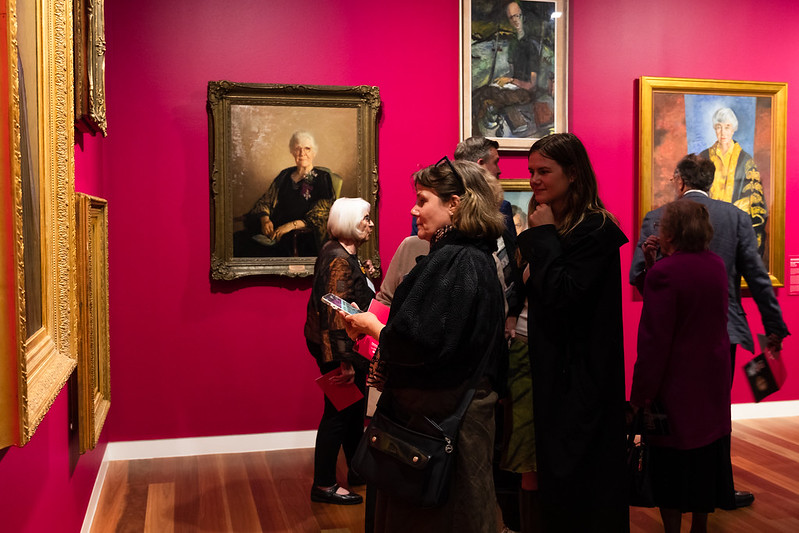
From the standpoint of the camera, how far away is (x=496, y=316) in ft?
7.83

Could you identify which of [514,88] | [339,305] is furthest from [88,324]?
[514,88]

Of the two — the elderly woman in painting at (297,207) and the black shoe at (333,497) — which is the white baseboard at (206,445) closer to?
the black shoe at (333,497)

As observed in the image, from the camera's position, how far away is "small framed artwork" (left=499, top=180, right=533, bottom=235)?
579cm

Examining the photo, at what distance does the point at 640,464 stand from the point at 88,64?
119 inches

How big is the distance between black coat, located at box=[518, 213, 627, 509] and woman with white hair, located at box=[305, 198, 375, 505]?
1617 millimetres

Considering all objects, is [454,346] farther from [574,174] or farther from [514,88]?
[514,88]

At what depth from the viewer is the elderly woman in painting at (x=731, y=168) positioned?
239 inches

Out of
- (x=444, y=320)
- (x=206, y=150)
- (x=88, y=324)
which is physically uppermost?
(x=206, y=150)

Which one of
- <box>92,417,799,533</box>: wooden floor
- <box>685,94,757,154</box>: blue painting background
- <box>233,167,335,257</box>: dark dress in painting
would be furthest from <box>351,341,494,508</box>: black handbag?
<box>685,94,757,154</box>: blue painting background

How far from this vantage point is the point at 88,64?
10.9 feet

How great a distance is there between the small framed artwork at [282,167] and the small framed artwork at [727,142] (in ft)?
7.30

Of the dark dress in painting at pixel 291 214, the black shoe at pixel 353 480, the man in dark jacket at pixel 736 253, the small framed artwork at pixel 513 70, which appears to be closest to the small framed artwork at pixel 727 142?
the small framed artwork at pixel 513 70

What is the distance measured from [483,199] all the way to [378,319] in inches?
21.9

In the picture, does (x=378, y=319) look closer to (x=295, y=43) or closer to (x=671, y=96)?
(x=295, y=43)
